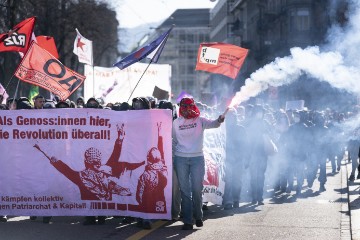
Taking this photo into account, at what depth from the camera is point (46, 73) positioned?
12703mm

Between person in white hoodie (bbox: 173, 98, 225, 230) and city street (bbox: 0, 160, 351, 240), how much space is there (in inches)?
18.7

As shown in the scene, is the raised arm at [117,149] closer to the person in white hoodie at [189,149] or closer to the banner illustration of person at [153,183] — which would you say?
the banner illustration of person at [153,183]

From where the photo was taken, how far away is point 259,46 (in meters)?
67.2

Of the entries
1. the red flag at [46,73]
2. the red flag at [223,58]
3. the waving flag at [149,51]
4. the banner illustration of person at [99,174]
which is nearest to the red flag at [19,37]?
the red flag at [46,73]

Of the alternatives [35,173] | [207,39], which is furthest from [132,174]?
[207,39]

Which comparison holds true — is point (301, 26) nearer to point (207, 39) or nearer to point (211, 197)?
point (211, 197)

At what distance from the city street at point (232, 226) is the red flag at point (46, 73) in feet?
7.57

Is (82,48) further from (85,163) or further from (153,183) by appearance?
(153,183)

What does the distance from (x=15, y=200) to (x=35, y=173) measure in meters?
0.44

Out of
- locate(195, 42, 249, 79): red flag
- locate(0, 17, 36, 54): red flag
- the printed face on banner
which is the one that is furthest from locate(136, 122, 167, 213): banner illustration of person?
the printed face on banner

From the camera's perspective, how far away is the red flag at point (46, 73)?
12586 mm

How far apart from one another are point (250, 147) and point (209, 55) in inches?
129

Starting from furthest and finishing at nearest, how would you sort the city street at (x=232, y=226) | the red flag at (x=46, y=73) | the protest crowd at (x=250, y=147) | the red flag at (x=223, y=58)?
the red flag at (x=223, y=58) → the red flag at (x=46, y=73) → the protest crowd at (x=250, y=147) → the city street at (x=232, y=226)

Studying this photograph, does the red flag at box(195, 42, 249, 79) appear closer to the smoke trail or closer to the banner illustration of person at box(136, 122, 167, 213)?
the smoke trail
